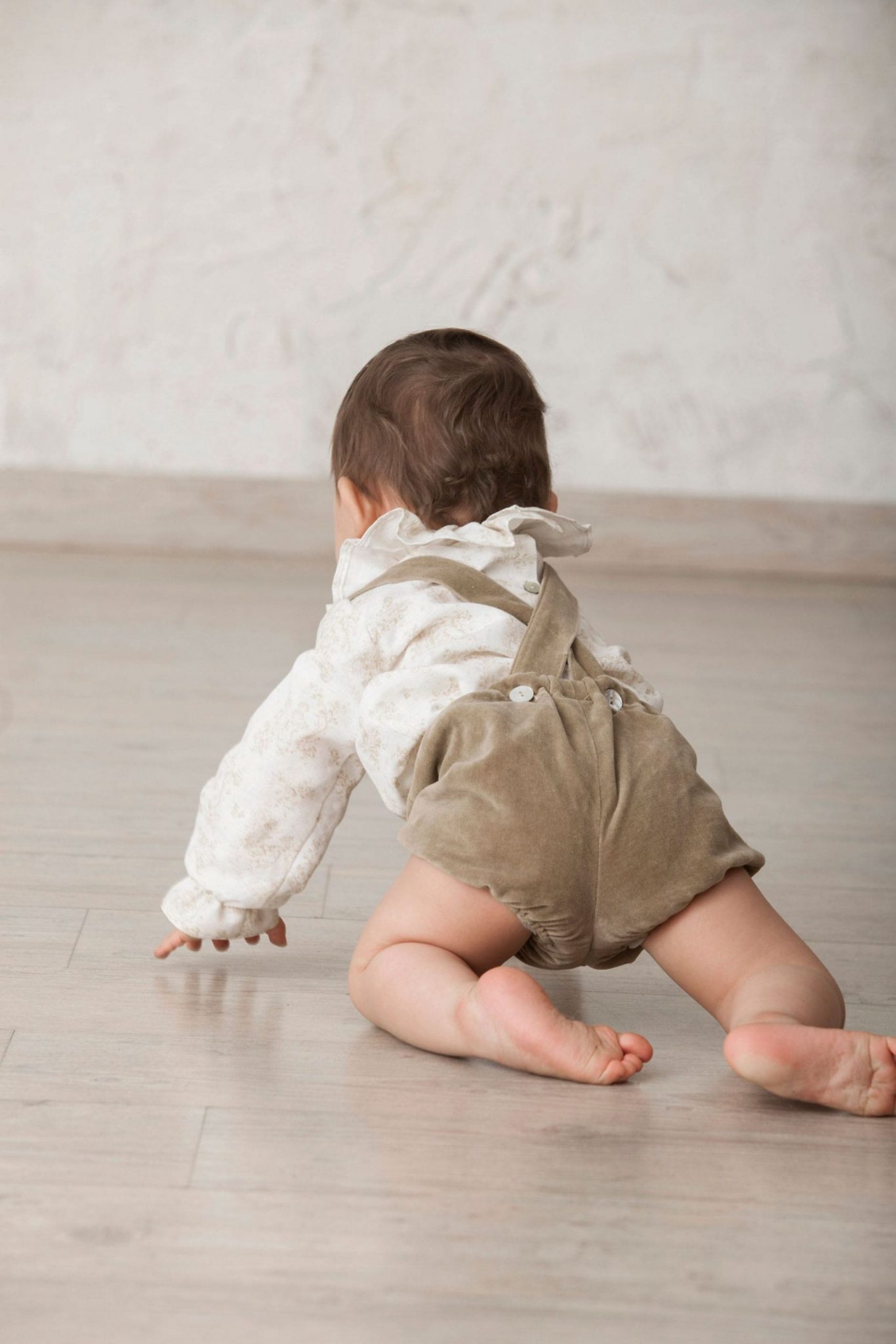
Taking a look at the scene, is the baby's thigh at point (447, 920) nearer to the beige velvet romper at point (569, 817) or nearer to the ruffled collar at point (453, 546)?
the beige velvet romper at point (569, 817)

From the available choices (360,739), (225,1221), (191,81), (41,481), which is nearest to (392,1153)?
(225,1221)

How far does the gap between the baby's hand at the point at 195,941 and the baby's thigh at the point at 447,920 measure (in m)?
0.13

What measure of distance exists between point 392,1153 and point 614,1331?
18 cm

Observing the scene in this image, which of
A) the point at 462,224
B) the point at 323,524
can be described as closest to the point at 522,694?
the point at 323,524

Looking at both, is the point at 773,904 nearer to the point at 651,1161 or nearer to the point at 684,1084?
the point at 684,1084

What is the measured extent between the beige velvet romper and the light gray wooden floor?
108mm

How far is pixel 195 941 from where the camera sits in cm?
108

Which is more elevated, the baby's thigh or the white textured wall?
the white textured wall

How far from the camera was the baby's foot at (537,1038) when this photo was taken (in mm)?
880

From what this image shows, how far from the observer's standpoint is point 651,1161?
82 centimetres

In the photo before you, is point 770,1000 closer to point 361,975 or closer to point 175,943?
point 361,975

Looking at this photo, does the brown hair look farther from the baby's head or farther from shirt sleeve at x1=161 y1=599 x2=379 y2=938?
shirt sleeve at x1=161 y1=599 x2=379 y2=938

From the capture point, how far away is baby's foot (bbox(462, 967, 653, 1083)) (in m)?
0.88

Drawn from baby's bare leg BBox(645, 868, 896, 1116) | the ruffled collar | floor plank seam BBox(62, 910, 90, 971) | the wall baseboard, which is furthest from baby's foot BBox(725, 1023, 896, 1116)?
the wall baseboard
